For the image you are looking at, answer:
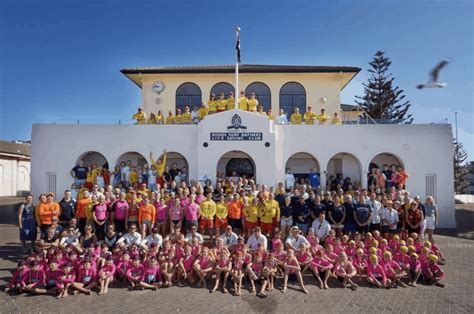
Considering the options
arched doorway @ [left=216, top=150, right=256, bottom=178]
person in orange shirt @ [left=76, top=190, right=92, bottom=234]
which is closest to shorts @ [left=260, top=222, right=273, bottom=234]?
person in orange shirt @ [left=76, top=190, right=92, bottom=234]

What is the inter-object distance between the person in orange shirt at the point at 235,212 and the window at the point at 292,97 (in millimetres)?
13048

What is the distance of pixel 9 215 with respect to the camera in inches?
699

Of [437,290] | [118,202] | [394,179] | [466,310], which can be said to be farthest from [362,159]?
[118,202]

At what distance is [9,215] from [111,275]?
1316 cm

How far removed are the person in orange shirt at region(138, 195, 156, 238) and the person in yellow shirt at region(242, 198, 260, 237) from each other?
2837 millimetres

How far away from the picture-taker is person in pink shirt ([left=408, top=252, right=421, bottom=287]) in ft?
28.2

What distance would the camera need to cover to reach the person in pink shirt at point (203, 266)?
8430mm

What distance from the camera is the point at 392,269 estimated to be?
8.60m

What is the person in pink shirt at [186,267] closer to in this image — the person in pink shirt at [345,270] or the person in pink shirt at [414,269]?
the person in pink shirt at [345,270]

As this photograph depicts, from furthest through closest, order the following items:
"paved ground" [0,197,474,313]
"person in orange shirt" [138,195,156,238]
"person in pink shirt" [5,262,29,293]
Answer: "person in orange shirt" [138,195,156,238]
"person in pink shirt" [5,262,29,293]
"paved ground" [0,197,474,313]

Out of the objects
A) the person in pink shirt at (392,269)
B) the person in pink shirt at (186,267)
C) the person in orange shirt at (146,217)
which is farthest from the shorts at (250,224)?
the person in pink shirt at (392,269)

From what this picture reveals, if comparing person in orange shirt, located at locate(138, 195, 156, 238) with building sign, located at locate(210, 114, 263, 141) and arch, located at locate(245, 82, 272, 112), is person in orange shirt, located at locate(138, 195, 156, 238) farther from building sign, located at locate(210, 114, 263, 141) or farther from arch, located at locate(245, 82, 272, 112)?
arch, located at locate(245, 82, 272, 112)

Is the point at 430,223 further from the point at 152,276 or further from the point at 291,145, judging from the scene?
the point at 152,276

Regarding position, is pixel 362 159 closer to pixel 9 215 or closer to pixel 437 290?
pixel 437 290
